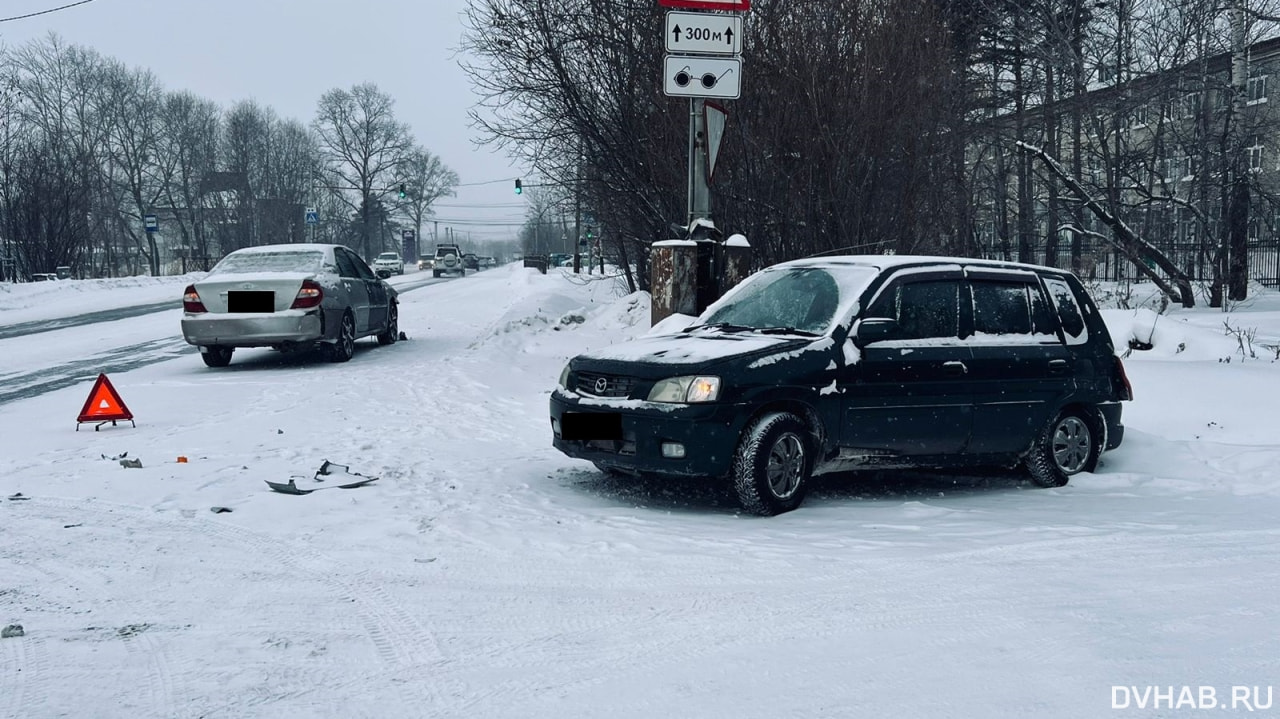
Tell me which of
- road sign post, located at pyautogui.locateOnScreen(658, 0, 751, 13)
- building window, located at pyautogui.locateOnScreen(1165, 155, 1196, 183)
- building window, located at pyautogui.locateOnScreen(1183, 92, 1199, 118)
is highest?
building window, located at pyautogui.locateOnScreen(1183, 92, 1199, 118)

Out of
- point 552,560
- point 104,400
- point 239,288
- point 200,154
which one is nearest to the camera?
point 552,560

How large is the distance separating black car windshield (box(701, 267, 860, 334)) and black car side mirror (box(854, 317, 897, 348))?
0.66 ft

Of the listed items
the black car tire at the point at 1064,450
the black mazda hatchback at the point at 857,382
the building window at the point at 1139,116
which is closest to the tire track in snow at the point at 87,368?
the black mazda hatchback at the point at 857,382

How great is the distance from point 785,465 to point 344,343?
9055mm

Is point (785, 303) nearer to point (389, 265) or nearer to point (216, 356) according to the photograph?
point (216, 356)

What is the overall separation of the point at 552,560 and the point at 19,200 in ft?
124

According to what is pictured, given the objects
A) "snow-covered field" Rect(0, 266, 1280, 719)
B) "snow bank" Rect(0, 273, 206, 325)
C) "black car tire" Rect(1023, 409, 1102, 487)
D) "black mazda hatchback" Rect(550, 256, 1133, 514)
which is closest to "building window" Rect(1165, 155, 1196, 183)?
"snow-covered field" Rect(0, 266, 1280, 719)

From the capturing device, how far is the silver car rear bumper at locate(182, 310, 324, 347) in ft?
41.5

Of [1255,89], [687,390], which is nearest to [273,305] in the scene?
[687,390]

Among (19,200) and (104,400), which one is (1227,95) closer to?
(104,400)

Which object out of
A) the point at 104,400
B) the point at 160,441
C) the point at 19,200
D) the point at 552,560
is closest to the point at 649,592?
the point at 552,560

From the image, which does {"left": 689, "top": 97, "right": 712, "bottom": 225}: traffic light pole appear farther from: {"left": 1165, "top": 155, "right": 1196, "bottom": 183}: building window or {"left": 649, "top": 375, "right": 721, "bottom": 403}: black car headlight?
{"left": 1165, "top": 155, "right": 1196, "bottom": 183}: building window

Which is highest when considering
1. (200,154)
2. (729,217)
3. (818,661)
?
(200,154)

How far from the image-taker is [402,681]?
11.8 feet
